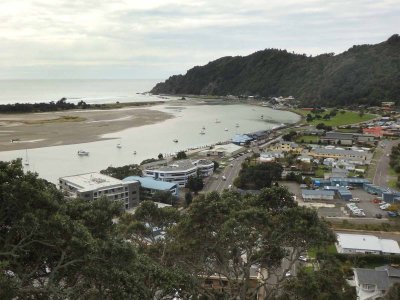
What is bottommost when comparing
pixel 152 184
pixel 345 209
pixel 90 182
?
pixel 345 209

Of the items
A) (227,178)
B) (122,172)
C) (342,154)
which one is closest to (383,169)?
(342,154)

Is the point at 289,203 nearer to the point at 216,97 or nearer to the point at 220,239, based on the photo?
the point at 220,239

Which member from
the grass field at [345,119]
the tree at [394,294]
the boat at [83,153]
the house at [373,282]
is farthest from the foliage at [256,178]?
the grass field at [345,119]

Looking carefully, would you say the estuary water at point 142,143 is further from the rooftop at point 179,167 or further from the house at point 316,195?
the house at point 316,195

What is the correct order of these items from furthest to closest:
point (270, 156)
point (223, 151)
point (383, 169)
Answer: point (223, 151), point (270, 156), point (383, 169)

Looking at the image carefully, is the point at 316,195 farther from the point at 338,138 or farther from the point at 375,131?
the point at 375,131

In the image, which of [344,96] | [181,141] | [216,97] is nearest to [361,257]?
[181,141]
